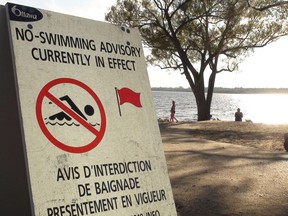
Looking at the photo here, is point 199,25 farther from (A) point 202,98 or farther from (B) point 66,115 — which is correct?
(B) point 66,115

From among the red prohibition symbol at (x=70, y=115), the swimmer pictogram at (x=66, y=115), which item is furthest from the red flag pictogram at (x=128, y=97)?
the swimmer pictogram at (x=66, y=115)

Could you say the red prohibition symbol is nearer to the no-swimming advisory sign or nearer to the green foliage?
the no-swimming advisory sign

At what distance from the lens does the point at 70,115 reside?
3.08 meters

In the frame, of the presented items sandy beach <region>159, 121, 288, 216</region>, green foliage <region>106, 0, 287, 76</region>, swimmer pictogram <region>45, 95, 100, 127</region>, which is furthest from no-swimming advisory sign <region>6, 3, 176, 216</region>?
green foliage <region>106, 0, 287, 76</region>

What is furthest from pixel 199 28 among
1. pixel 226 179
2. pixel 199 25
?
pixel 226 179

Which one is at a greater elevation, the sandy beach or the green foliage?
the green foliage

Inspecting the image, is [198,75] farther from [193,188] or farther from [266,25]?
[193,188]

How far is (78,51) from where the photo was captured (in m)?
3.31

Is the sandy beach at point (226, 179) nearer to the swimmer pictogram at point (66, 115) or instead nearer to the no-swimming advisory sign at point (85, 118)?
the no-swimming advisory sign at point (85, 118)

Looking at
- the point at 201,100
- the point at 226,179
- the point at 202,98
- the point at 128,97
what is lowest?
the point at 226,179

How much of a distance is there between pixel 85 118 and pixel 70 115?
0.48ft

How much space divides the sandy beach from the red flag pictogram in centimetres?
219

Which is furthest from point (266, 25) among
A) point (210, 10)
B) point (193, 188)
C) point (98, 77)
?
point (98, 77)

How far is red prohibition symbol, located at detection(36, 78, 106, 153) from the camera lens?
289 cm
